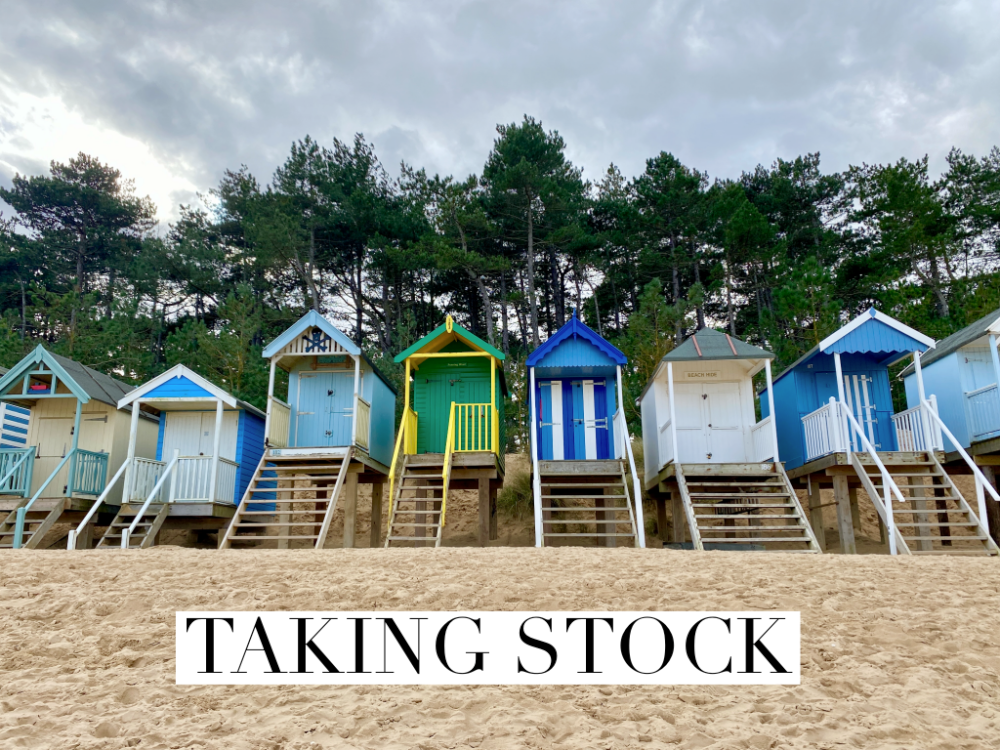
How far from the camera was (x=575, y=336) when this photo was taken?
1560 centimetres

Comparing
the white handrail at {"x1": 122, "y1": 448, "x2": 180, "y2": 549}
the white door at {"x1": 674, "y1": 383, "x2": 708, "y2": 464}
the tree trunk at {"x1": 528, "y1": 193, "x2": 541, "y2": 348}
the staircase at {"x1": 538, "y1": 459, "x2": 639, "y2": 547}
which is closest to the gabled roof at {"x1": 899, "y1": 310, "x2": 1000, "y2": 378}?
the white door at {"x1": 674, "y1": 383, "x2": 708, "y2": 464}

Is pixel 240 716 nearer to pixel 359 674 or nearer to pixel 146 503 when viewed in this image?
pixel 359 674

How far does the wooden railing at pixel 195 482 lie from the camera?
15203 mm

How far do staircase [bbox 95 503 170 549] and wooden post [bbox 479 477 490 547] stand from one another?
6.31m

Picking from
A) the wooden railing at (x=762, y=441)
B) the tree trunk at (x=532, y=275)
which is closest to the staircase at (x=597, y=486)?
the wooden railing at (x=762, y=441)

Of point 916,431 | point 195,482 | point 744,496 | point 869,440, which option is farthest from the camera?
point 195,482

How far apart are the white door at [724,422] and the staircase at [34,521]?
43.5 ft

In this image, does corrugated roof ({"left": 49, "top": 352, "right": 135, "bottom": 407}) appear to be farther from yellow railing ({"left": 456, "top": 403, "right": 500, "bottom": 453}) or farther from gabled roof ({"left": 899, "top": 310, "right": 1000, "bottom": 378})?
gabled roof ({"left": 899, "top": 310, "right": 1000, "bottom": 378})

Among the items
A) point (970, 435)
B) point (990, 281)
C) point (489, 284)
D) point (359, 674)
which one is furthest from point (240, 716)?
point (489, 284)

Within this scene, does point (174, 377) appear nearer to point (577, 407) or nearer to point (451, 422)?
→ point (451, 422)

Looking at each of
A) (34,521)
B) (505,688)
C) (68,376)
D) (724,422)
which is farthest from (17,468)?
(724,422)

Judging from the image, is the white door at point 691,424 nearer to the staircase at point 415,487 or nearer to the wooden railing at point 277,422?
the staircase at point 415,487

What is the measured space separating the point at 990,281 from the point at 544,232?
15.7 metres

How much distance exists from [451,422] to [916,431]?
356 inches
